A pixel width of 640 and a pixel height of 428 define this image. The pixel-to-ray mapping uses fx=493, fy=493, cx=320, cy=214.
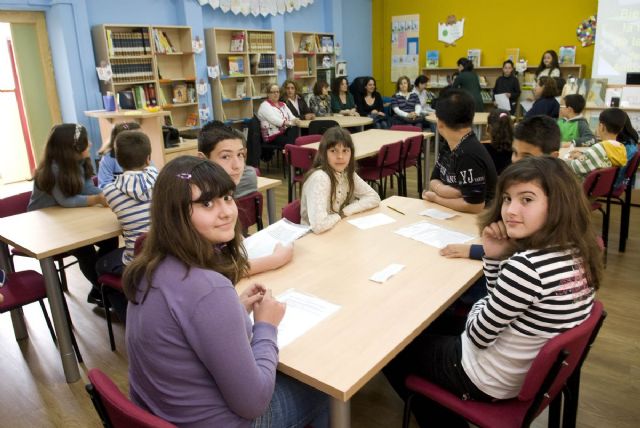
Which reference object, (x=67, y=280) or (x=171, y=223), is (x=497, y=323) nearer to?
(x=171, y=223)

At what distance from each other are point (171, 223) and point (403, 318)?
2.50 feet

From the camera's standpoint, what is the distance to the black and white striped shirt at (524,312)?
128 cm

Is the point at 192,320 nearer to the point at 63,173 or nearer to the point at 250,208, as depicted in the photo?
the point at 250,208

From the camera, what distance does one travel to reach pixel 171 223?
1.16 metres

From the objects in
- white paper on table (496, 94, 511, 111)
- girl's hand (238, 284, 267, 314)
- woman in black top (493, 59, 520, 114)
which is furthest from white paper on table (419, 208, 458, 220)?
woman in black top (493, 59, 520, 114)

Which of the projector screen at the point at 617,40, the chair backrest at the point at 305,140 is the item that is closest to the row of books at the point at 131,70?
the chair backrest at the point at 305,140

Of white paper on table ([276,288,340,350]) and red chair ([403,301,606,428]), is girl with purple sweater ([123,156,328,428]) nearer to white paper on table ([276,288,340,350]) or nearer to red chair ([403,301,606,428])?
white paper on table ([276,288,340,350])

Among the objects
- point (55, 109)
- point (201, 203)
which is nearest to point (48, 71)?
point (55, 109)

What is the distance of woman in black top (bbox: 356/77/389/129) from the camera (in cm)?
811

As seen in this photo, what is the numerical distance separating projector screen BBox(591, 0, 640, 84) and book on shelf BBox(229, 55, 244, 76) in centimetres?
491

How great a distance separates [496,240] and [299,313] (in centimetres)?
67

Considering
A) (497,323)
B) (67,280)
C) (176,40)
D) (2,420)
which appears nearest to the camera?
(497,323)

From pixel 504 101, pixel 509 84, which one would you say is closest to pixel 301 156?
pixel 504 101

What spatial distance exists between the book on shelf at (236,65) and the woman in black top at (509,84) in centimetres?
423
